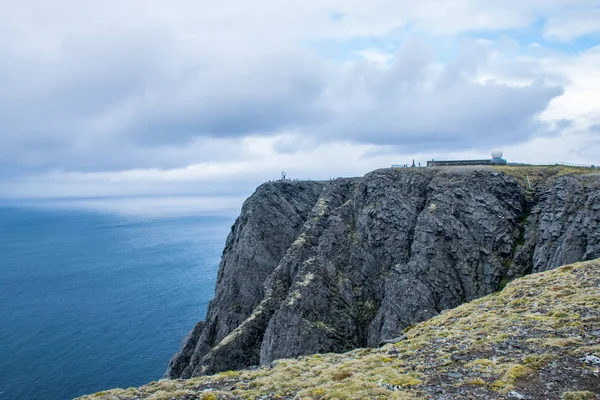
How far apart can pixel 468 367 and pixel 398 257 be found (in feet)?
186

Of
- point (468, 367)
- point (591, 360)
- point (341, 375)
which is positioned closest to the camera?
point (591, 360)

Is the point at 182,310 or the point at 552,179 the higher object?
the point at 552,179

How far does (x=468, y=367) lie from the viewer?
23641 millimetres

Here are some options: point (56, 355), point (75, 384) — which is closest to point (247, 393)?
point (75, 384)

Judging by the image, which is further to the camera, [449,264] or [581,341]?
[449,264]

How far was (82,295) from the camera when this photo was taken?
182 meters

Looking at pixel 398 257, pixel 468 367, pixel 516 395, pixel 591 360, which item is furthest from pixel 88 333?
pixel 591 360

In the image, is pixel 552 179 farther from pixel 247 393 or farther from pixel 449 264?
pixel 247 393

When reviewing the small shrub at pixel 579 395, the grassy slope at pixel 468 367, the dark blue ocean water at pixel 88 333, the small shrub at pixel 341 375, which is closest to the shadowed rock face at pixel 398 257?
the dark blue ocean water at pixel 88 333

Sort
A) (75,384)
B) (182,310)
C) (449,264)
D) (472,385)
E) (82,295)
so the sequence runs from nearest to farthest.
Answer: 1. (472,385)
2. (449,264)
3. (75,384)
4. (182,310)
5. (82,295)

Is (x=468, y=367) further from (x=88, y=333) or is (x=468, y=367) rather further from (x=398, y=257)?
(x=88, y=333)

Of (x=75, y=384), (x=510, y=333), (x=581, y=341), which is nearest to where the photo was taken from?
(x=581, y=341)

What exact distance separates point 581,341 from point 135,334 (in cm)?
14259

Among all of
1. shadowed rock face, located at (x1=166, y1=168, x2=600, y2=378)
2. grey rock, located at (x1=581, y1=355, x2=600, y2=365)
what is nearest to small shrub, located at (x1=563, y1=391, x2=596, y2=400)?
grey rock, located at (x1=581, y1=355, x2=600, y2=365)
